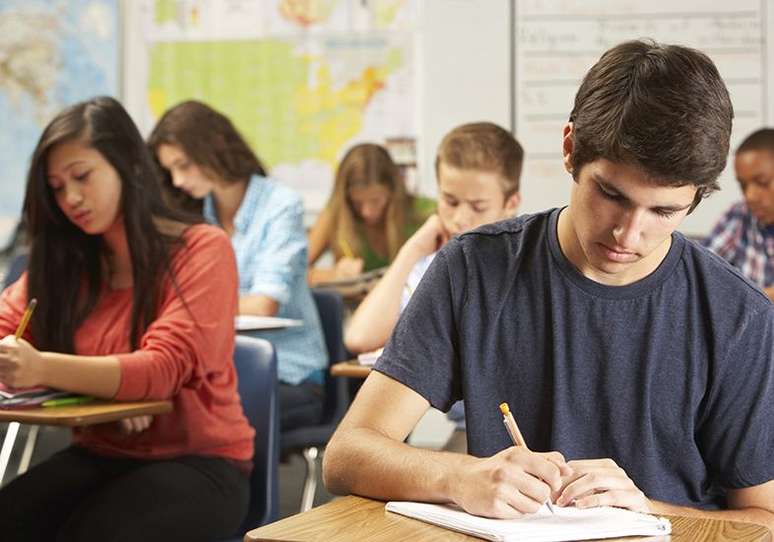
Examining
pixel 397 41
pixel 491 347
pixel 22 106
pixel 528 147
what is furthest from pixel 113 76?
pixel 491 347

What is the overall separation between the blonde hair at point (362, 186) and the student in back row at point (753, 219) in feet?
4.31

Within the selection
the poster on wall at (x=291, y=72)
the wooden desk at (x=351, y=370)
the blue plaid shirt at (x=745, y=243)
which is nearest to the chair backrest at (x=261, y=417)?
the wooden desk at (x=351, y=370)

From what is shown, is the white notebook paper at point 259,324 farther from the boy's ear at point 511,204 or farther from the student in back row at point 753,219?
the student in back row at point 753,219

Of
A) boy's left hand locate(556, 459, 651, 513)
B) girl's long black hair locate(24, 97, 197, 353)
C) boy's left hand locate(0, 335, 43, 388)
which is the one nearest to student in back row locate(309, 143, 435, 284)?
girl's long black hair locate(24, 97, 197, 353)

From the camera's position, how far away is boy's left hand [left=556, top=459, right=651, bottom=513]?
1.39 meters

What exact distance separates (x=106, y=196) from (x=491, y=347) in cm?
130

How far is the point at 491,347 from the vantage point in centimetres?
166

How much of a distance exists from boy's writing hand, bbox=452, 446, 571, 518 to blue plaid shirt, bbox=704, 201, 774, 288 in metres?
3.63

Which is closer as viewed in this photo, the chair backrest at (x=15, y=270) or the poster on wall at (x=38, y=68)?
the chair backrest at (x=15, y=270)

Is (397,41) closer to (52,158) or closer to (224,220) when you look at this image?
(224,220)

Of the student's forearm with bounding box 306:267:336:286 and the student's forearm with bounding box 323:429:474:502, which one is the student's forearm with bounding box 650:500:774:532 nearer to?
the student's forearm with bounding box 323:429:474:502

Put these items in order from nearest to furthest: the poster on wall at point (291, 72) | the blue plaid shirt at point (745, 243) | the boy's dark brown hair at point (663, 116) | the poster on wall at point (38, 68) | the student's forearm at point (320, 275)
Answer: the boy's dark brown hair at point (663, 116) < the blue plaid shirt at point (745, 243) < the student's forearm at point (320, 275) < the poster on wall at point (291, 72) < the poster on wall at point (38, 68)

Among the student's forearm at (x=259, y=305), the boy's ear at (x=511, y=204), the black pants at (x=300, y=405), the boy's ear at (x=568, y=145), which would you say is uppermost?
the boy's ear at (x=568, y=145)

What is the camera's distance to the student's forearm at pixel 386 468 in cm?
146
